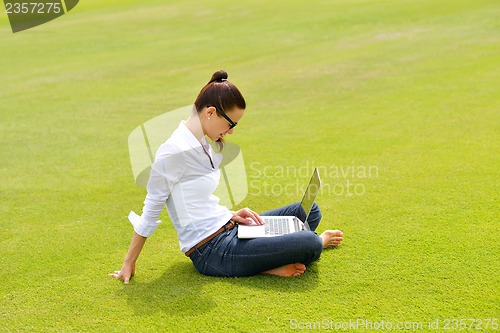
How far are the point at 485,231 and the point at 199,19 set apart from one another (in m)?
15.7

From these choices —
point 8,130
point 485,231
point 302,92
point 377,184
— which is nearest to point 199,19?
point 302,92

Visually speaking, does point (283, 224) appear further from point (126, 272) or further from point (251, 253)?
point (126, 272)

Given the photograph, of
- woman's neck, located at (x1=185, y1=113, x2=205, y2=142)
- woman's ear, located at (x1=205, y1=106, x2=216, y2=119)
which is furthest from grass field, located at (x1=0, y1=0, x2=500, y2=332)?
woman's ear, located at (x1=205, y1=106, x2=216, y2=119)

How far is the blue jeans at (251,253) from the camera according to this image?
3.88 m

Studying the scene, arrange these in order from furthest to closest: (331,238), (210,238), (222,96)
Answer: (331,238) → (210,238) → (222,96)

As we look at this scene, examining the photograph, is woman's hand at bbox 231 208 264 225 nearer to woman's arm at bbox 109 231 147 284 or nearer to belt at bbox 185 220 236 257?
belt at bbox 185 220 236 257

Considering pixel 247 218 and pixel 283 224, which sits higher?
pixel 247 218

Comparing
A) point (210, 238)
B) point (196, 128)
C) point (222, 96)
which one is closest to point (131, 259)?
point (210, 238)

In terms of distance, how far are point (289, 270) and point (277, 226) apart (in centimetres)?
35

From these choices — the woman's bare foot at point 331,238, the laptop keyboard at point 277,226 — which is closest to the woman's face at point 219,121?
the laptop keyboard at point 277,226

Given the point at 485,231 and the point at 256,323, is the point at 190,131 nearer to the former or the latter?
the point at 256,323

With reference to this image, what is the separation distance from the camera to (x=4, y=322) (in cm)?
365

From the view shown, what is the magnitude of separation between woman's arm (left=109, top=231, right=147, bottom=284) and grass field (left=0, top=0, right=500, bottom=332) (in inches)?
2.4

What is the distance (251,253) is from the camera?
3.90 m
